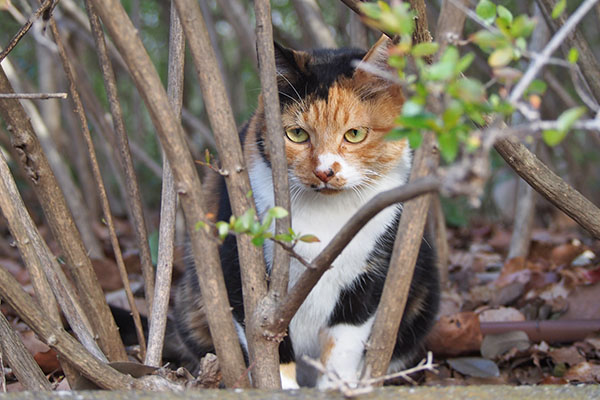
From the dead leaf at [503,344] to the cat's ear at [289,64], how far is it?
111 centimetres

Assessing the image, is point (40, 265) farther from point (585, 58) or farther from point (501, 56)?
point (585, 58)

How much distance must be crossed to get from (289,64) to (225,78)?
2.66 metres

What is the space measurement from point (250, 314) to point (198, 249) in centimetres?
19

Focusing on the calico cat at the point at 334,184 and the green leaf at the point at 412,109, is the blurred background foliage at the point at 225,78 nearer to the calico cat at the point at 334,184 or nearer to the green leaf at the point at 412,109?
the calico cat at the point at 334,184

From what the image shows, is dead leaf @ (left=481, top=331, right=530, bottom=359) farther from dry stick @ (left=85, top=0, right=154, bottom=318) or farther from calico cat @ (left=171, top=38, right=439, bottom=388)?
dry stick @ (left=85, top=0, right=154, bottom=318)

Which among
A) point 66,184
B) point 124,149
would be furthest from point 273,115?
point 66,184

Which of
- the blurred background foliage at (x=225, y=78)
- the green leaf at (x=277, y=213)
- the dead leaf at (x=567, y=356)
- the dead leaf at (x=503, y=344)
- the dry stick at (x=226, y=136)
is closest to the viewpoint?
the green leaf at (x=277, y=213)

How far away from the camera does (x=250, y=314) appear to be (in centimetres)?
133

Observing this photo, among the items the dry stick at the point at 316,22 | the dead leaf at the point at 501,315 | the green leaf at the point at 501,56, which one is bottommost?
the dead leaf at the point at 501,315

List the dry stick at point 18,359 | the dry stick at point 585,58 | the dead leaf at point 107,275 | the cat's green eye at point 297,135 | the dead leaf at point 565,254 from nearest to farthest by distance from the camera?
1. the dry stick at point 18,359
2. the dry stick at point 585,58
3. the cat's green eye at point 297,135
4. the dead leaf at point 107,275
5. the dead leaf at point 565,254

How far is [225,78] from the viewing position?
15.1ft

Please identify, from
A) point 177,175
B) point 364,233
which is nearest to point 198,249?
point 177,175

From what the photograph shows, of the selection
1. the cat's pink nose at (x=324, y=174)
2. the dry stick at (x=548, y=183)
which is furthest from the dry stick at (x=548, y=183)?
the cat's pink nose at (x=324, y=174)

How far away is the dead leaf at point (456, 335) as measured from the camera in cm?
226
